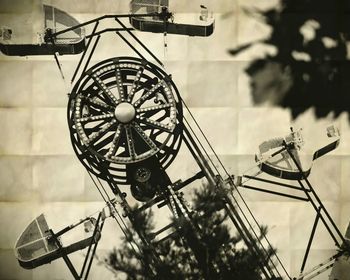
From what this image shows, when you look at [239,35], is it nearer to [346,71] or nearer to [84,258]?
[346,71]

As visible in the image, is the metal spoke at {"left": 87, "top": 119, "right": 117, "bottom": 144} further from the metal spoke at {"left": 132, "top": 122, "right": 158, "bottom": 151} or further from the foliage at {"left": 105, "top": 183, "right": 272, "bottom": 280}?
the foliage at {"left": 105, "top": 183, "right": 272, "bottom": 280}

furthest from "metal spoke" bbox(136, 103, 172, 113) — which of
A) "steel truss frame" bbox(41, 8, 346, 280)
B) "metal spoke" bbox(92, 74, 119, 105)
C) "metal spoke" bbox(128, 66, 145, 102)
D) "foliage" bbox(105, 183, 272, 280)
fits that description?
"foliage" bbox(105, 183, 272, 280)

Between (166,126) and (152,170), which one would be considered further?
(152,170)

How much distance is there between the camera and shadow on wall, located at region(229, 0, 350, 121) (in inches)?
769

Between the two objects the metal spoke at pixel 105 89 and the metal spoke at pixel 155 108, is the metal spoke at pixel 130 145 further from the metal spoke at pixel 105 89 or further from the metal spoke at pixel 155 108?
the metal spoke at pixel 105 89

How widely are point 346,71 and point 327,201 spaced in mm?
5417

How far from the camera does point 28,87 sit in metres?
19.3

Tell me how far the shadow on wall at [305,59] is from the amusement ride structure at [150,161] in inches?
60.1

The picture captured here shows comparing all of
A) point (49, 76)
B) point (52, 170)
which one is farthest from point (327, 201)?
point (49, 76)

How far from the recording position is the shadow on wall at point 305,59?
1953cm

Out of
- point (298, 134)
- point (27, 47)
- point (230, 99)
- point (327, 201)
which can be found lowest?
point (327, 201)

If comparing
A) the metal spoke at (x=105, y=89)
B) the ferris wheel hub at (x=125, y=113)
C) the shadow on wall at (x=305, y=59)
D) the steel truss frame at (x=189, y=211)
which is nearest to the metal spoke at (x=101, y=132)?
the ferris wheel hub at (x=125, y=113)

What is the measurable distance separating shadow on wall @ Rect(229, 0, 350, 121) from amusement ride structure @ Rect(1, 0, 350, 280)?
5.01ft

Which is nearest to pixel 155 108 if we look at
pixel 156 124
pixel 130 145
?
pixel 156 124
